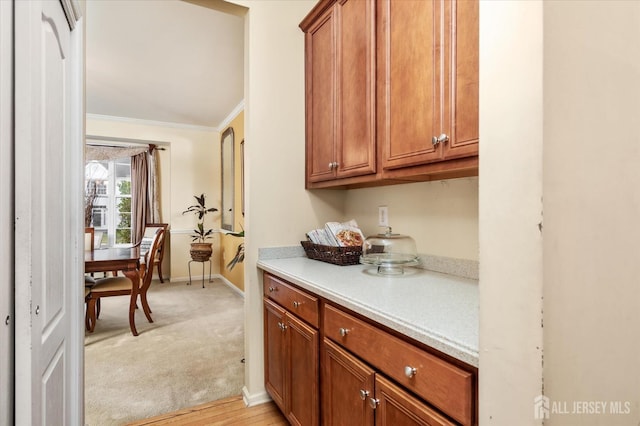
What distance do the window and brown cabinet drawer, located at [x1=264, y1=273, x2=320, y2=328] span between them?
4.77 m

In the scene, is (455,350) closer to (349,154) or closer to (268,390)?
(349,154)

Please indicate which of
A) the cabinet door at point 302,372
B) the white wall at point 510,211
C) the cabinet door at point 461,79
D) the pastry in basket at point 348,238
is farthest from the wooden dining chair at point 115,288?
the white wall at point 510,211

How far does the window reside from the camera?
18.0 ft

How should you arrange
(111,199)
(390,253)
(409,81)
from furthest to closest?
(111,199), (390,253), (409,81)

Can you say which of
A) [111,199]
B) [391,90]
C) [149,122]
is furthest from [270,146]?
[111,199]

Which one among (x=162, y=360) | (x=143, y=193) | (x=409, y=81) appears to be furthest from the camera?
(x=143, y=193)

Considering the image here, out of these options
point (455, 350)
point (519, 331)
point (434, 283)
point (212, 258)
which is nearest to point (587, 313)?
point (519, 331)

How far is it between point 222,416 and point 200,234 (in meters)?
3.73

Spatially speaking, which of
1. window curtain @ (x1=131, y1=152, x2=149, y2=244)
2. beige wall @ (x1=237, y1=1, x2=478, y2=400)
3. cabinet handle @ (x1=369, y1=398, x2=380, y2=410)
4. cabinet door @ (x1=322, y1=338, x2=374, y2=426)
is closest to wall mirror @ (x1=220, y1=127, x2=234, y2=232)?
window curtain @ (x1=131, y1=152, x2=149, y2=244)

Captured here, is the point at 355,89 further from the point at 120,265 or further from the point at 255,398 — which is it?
the point at 120,265

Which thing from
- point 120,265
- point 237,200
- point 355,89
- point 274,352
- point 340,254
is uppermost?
point 355,89
